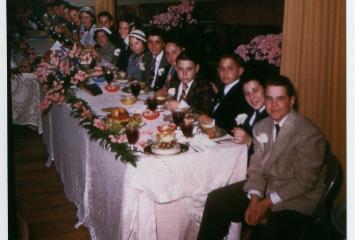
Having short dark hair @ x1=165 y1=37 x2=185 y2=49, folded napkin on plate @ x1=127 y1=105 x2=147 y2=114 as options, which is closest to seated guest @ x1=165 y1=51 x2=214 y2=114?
folded napkin on plate @ x1=127 y1=105 x2=147 y2=114

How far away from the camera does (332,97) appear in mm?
2539

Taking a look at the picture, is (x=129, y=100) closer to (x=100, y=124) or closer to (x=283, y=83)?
(x=100, y=124)

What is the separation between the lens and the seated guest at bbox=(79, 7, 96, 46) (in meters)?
4.93

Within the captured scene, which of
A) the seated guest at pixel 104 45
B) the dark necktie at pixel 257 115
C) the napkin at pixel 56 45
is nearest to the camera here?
the dark necktie at pixel 257 115

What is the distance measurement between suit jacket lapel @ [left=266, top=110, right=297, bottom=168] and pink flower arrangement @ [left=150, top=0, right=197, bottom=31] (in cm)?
198

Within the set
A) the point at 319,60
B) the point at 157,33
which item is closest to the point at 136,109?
the point at 157,33

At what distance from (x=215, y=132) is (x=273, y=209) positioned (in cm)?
47

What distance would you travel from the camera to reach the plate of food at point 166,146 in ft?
6.08

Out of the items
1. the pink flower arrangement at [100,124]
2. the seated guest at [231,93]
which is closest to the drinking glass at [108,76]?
the pink flower arrangement at [100,124]

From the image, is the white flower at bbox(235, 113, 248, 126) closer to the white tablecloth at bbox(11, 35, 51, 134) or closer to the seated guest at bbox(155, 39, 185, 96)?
the seated guest at bbox(155, 39, 185, 96)

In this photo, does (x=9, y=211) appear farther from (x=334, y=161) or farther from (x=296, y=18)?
(x=296, y=18)

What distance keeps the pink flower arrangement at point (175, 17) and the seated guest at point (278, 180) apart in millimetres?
1846

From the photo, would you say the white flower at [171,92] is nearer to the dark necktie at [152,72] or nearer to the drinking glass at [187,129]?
the dark necktie at [152,72]

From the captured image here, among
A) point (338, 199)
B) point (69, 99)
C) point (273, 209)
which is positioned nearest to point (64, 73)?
point (69, 99)
